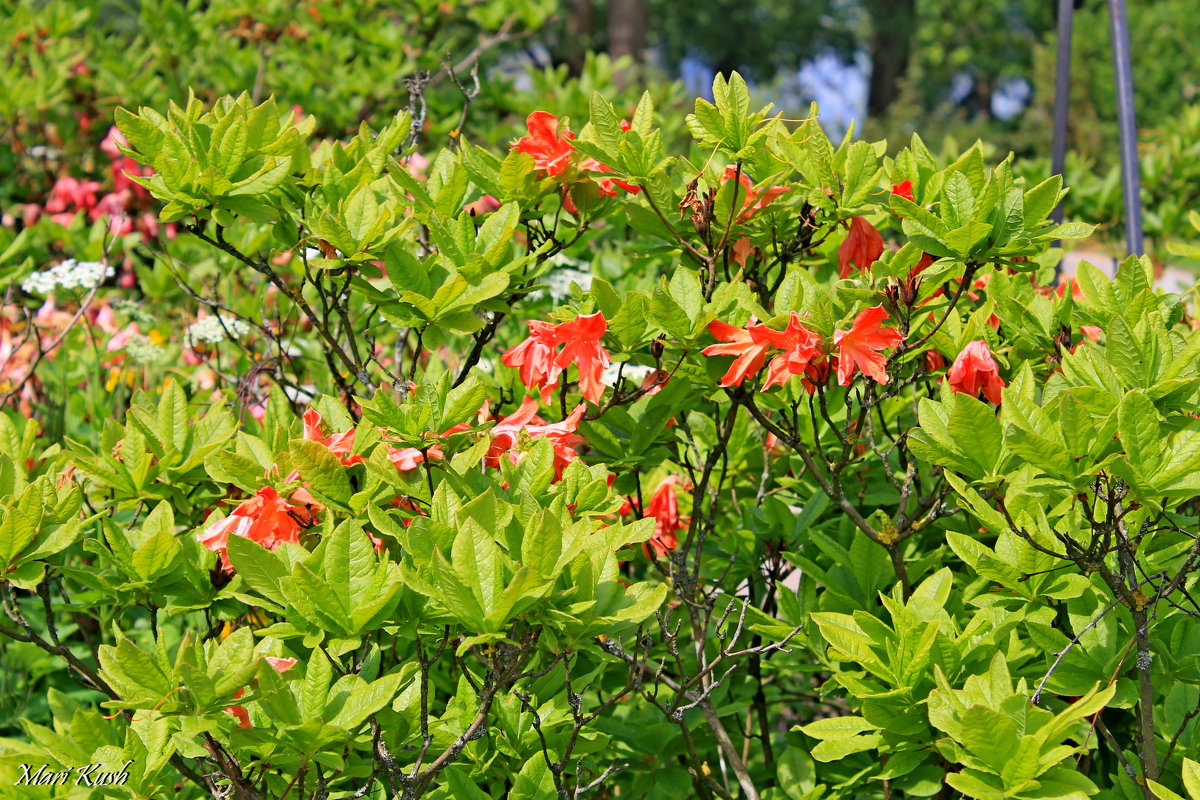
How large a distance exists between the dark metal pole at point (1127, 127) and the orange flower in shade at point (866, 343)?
1753 millimetres

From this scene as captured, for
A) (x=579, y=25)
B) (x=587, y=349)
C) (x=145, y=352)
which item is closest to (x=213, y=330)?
(x=145, y=352)

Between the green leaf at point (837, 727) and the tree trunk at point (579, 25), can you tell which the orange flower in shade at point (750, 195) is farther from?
the tree trunk at point (579, 25)

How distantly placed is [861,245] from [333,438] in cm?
87

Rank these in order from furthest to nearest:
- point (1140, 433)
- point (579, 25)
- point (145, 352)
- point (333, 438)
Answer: point (579, 25)
point (145, 352)
point (333, 438)
point (1140, 433)

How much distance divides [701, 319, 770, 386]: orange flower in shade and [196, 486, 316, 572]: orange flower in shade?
0.60 metres

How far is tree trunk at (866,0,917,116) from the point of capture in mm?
19984

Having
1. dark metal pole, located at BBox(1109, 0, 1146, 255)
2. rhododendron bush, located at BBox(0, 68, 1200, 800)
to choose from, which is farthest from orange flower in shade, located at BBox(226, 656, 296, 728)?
dark metal pole, located at BBox(1109, 0, 1146, 255)

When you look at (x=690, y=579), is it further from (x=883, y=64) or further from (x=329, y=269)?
(x=883, y=64)

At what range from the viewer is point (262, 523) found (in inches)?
52.2

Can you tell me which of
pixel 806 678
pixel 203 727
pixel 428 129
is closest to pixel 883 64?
pixel 428 129

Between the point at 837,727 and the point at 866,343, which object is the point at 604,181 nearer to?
the point at 866,343

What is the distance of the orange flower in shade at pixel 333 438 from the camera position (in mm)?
1410

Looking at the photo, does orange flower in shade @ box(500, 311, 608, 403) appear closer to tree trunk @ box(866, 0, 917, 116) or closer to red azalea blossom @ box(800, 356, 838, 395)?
red azalea blossom @ box(800, 356, 838, 395)

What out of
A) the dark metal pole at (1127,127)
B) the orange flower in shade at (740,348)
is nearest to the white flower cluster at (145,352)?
the orange flower in shade at (740,348)
